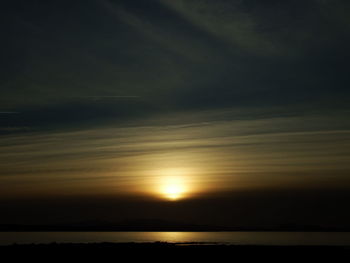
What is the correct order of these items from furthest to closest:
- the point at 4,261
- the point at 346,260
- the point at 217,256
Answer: the point at 217,256 < the point at 346,260 < the point at 4,261

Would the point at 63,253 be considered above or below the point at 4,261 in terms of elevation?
above

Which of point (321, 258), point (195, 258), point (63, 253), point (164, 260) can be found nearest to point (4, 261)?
point (63, 253)

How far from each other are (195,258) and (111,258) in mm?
6586

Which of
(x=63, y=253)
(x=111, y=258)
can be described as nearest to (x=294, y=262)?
(x=111, y=258)

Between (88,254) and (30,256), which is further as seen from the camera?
(88,254)

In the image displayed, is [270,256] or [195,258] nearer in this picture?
[195,258]

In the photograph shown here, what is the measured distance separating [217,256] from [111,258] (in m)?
8.85

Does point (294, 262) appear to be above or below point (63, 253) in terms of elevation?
below

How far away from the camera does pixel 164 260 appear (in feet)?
114

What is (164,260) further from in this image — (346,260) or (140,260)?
(346,260)

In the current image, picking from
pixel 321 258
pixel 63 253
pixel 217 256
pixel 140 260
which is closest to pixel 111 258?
pixel 140 260

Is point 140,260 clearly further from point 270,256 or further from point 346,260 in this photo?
point 346,260

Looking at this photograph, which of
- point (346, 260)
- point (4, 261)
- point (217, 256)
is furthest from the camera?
point (217, 256)

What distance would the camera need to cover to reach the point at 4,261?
3288 cm
